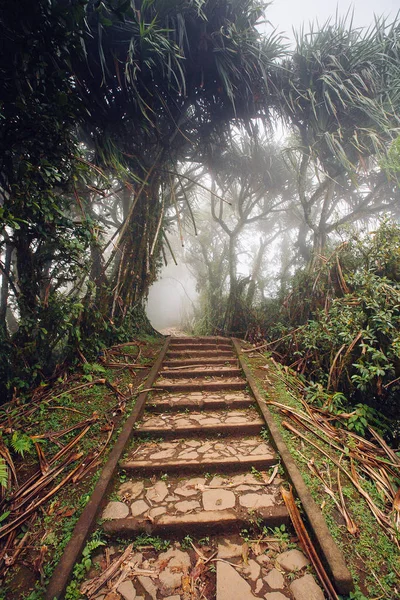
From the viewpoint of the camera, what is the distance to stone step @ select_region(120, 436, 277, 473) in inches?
80.7

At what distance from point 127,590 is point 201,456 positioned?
0.93 meters

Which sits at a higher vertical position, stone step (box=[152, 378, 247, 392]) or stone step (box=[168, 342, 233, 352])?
stone step (box=[168, 342, 233, 352])

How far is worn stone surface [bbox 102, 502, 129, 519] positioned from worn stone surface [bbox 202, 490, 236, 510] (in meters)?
0.52

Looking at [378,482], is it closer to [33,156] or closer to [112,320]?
[112,320]

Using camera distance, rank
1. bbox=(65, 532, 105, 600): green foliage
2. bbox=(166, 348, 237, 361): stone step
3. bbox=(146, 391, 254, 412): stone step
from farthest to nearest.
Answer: bbox=(166, 348, 237, 361): stone step
bbox=(146, 391, 254, 412): stone step
bbox=(65, 532, 105, 600): green foliage

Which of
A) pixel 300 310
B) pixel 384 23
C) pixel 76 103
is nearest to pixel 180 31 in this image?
pixel 76 103

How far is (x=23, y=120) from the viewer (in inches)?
98.2

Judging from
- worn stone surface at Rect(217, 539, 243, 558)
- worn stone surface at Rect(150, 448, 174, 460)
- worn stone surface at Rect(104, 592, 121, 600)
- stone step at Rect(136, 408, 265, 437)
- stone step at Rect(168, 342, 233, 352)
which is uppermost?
stone step at Rect(168, 342, 233, 352)

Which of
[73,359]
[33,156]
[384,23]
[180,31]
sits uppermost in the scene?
[384,23]

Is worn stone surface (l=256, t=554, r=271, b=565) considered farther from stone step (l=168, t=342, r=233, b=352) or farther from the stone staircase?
stone step (l=168, t=342, r=233, b=352)

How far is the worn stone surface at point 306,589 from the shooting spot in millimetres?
1284

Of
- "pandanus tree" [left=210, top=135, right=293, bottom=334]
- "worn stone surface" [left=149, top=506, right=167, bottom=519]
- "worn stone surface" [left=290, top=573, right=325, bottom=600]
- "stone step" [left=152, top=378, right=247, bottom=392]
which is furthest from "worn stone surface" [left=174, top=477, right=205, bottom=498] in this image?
"pandanus tree" [left=210, top=135, right=293, bottom=334]

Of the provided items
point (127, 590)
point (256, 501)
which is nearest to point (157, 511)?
point (127, 590)

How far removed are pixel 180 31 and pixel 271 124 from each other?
2449mm
